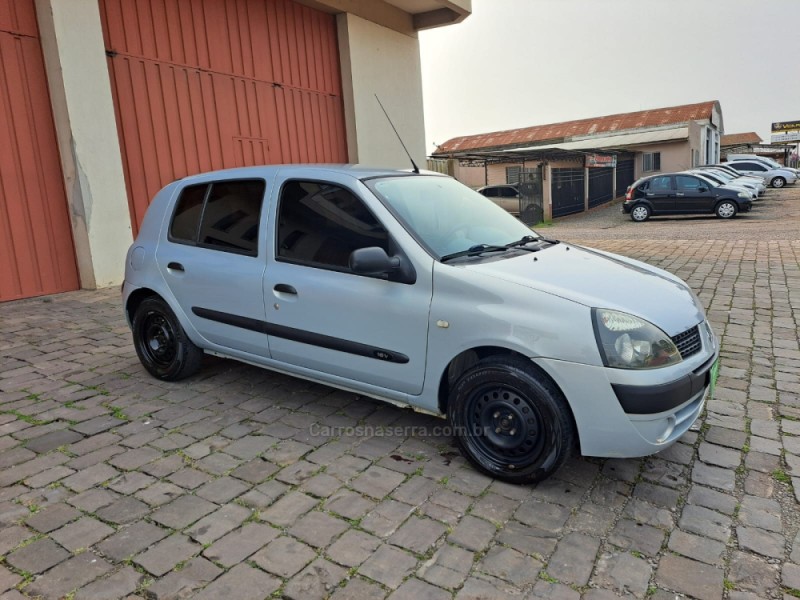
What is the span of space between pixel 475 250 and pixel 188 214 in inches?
92.3

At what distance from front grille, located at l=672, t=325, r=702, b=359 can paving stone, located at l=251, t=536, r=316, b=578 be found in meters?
2.05

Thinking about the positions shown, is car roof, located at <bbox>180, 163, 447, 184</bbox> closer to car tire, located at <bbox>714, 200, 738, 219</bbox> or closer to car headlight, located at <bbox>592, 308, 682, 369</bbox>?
car headlight, located at <bbox>592, 308, 682, 369</bbox>

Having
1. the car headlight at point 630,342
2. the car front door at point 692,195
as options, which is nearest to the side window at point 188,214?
the car headlight at point 630,342

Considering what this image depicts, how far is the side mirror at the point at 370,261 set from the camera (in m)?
3.16

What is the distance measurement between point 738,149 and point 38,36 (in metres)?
64.6

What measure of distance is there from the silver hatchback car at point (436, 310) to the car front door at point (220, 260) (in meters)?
0.01

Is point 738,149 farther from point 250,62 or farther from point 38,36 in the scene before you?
point 38,36

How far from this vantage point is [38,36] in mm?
7758

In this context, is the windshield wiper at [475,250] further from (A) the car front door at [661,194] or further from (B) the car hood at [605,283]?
(A) the car front door at [661,194]

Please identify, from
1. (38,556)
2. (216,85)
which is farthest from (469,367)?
(216,85)

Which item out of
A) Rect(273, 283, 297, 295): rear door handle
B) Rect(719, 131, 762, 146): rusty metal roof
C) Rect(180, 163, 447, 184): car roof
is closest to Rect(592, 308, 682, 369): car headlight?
Rect(180, 163, 447, 184): car roof

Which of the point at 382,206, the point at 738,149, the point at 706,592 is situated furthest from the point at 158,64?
the point at 738,149

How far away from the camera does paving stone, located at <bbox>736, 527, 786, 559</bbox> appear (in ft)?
8.31

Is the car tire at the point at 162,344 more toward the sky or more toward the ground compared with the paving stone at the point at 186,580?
more toward the sky
